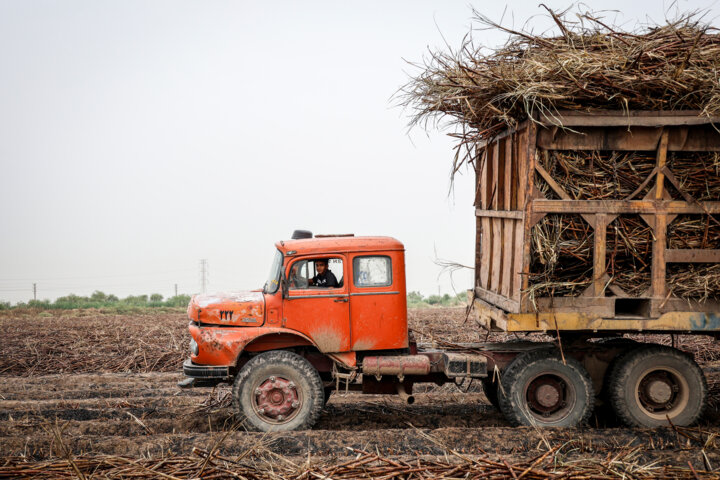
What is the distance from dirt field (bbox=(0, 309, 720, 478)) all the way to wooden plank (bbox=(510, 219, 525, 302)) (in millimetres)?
1356

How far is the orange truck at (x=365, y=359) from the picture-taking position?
7.22 meters

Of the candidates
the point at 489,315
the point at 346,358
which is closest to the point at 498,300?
the point at 489,315

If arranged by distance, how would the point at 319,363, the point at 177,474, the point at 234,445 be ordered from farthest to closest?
the point at 319,363
the point at 234,445
the point at 177,474

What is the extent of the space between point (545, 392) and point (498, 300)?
1.27 m

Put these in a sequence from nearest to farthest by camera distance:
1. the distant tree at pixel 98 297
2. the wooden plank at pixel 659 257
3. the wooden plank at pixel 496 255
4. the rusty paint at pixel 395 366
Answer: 1. the wooden plank at pixel 659 257
2. the rusty paint at pixel 395 366
3. the wooden plank at pixel 496 255
4. the distant tree at pixel 98 297

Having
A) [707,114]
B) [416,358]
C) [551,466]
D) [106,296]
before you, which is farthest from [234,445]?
[106,296]

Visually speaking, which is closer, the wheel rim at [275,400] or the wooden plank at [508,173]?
the wheel rim at [275,400]

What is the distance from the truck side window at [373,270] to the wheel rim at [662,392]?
336 centimetres

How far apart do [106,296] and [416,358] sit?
25.9 metres

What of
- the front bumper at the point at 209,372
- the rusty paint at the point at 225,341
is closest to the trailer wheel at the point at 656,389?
the rusty paint at the point at 225,341

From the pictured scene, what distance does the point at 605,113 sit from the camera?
6.99m

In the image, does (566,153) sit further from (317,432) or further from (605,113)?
(317,432)

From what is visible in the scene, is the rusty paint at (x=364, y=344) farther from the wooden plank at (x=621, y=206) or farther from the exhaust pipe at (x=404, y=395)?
the wooden plank at (x=621, y=206)

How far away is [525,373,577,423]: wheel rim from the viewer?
731 cm
